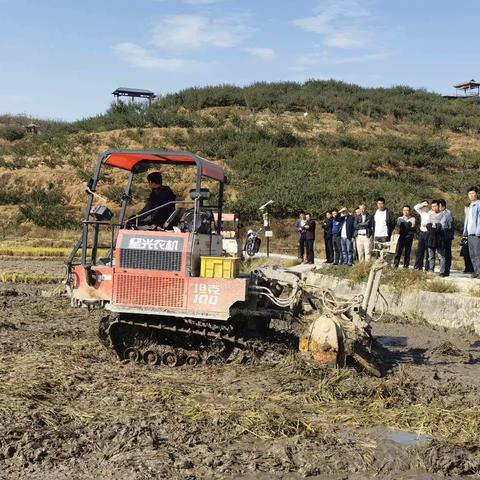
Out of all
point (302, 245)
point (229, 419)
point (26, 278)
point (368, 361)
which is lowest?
point (26, 278)

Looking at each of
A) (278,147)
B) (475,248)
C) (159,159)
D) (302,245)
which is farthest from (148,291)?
(278,147)

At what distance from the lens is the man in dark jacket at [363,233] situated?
15945mm

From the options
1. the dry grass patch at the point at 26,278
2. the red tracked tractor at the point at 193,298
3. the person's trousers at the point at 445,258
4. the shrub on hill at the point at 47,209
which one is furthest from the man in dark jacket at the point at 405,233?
the shrub on hill at the point at 47,209

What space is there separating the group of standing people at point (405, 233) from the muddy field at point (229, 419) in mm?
4244

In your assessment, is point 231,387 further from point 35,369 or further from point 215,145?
point 215,145

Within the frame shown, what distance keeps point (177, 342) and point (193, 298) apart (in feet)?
2.41

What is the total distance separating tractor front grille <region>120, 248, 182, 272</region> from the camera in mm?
8141

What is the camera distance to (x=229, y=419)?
601 cm

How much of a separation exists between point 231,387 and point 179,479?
255 centimetres

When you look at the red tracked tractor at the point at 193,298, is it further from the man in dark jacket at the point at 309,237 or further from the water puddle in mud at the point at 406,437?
the man in dark jacket at the point at 309,237

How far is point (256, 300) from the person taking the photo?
28.7 ft

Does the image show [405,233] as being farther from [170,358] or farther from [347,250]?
[170,358]

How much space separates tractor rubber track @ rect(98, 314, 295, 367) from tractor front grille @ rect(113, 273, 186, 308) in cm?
27

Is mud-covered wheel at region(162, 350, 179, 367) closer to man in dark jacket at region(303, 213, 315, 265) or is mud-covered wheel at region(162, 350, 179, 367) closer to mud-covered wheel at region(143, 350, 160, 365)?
mud-covered wheel at region(143, 350, 160, 365)
